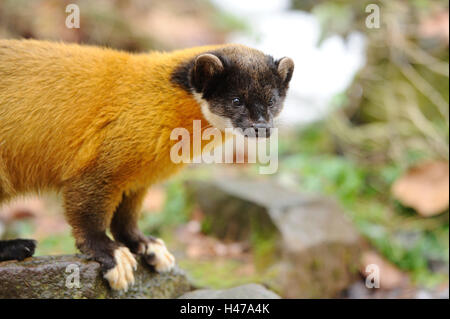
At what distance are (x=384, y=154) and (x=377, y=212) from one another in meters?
1.52

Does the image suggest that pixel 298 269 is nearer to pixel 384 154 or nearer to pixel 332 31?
pixel 384 154

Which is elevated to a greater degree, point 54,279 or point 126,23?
point 126,23

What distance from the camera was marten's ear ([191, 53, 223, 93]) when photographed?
13.5 ft

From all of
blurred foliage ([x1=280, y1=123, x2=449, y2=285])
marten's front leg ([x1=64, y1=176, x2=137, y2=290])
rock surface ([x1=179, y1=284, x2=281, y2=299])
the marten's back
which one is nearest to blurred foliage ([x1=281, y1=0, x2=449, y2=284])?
blurred foliage ([x1=280, y1=123, x2=449, y2=285])

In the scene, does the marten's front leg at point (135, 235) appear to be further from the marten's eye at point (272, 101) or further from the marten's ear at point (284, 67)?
the marten's ear at point (284, 67)

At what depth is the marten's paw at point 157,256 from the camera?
15.4 feet

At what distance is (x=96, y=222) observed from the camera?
4273mm

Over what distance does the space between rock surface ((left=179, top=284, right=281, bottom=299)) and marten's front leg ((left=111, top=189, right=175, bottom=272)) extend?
15.4 inches

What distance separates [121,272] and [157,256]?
0.52 m

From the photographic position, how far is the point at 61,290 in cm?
408

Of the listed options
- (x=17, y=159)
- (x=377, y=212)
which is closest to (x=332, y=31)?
(x=377, y=212)

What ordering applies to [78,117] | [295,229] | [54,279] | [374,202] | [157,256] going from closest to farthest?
[54,279]
[78,117]
[157,256]
[295,229]
[374,202]

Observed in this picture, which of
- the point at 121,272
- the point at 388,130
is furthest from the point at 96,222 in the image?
the point at 388,130

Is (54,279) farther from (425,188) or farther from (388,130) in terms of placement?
(388,130)
